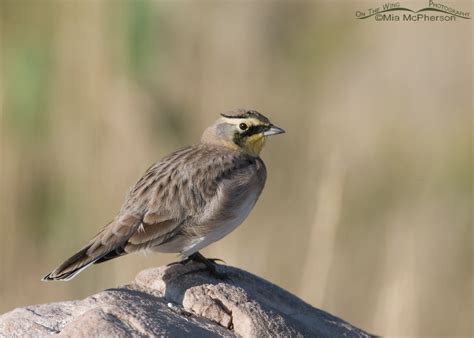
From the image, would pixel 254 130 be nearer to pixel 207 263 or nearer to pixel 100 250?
pixel 207 263

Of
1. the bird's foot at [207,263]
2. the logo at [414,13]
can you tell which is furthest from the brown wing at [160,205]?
the logo at [414,13]

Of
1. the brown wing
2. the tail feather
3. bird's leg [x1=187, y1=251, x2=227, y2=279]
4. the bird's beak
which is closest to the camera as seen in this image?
the tail feather

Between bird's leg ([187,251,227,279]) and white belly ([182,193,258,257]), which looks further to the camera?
white belly ([182,193,258,257])

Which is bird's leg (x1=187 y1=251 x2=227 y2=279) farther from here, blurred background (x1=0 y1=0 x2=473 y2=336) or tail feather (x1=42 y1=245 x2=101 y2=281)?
blurred background (x1=0 y1=0 x2=473 y2=336)

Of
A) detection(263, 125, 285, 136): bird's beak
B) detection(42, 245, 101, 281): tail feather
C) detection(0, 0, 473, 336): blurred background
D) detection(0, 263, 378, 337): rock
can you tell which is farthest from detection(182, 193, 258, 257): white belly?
detection(0, 0, 473, 336): blurred background

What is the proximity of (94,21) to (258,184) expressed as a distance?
3517 mm

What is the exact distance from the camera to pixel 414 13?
12945mm

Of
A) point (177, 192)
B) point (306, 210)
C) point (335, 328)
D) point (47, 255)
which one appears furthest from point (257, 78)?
point (335, 328)

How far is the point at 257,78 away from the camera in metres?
11.8

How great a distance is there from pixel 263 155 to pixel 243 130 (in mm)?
3328

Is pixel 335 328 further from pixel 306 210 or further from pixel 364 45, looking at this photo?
pixel 364 45

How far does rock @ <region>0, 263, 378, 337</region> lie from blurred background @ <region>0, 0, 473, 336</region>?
2.17 metres

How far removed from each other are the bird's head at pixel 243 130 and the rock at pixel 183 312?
118 centimetres

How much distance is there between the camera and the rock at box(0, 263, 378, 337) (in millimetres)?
5176
